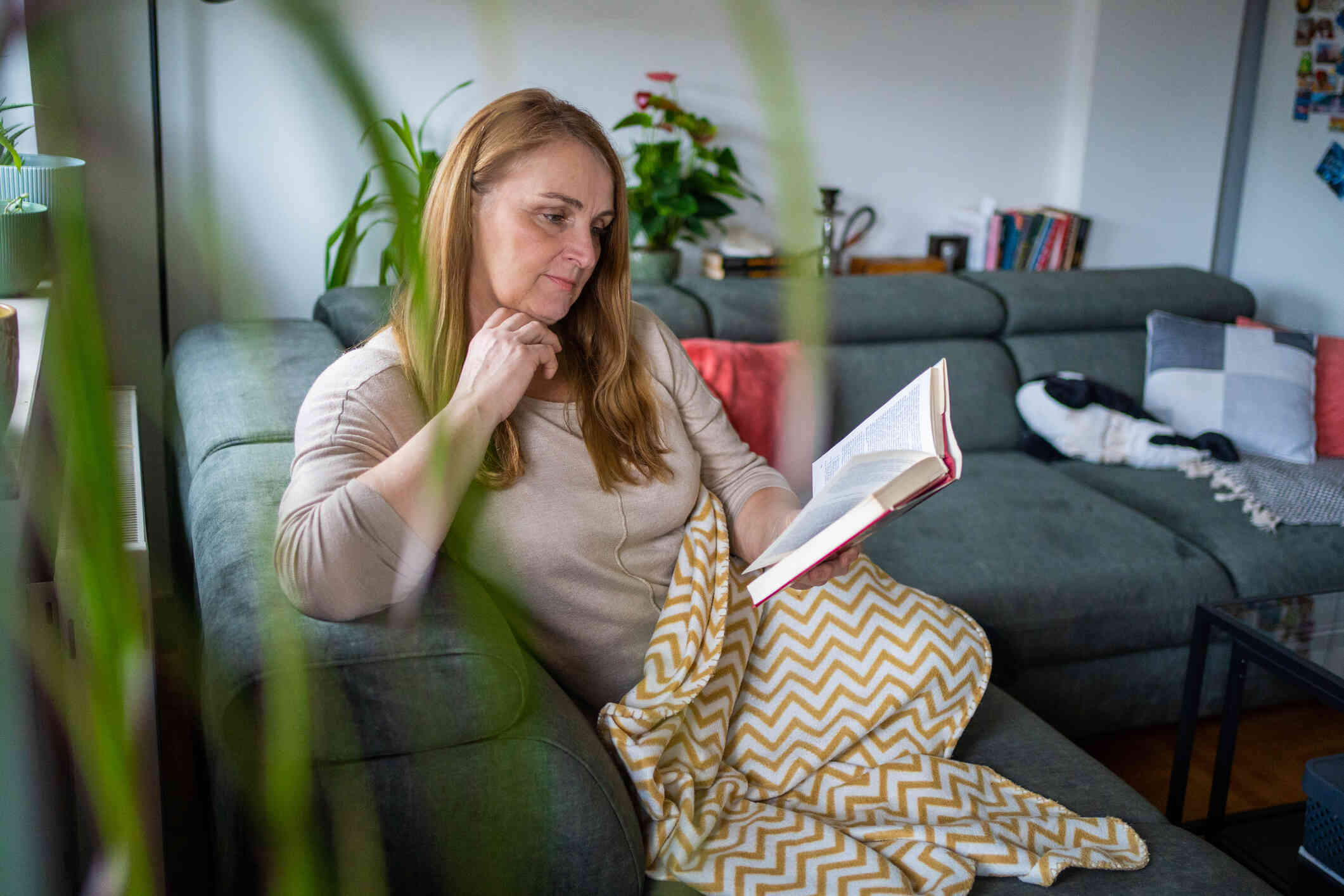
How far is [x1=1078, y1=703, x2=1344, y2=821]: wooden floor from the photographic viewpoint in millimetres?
1952

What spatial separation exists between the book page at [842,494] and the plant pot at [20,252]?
0.98 metres

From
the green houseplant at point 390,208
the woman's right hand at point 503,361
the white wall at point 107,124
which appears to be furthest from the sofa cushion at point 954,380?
the white wall at point 107,124

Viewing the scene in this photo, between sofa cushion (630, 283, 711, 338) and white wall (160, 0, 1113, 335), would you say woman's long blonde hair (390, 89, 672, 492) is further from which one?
sofa cushion (630, 283, 711, 338)

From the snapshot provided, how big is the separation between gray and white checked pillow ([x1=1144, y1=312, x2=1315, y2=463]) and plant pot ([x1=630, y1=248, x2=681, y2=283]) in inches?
44.5

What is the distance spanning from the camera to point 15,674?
0.22m

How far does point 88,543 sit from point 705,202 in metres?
2.56

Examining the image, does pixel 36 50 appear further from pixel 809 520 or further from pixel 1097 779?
pixel 1097 779

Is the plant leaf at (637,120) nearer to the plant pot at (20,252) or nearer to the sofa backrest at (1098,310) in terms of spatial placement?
the sofa backrest at (1098,310)

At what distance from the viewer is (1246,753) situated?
6.85ft

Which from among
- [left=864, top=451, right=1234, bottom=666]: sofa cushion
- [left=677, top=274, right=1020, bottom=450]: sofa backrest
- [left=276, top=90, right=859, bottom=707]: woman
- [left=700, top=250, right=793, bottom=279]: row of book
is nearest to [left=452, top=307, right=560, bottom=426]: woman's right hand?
[left=276, top=90, right=859, bottom=707]: woman

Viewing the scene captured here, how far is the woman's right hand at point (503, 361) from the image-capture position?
3.61 ft

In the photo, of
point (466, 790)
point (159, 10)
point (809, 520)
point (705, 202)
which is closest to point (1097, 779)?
point (809, 520)

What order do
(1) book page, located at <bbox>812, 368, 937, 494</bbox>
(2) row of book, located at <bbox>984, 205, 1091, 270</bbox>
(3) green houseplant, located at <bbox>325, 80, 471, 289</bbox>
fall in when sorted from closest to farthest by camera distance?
(3) green houseplant, located at <bbox>325, 80, 471, 289</bbox> → (1) book page, located at <bbox>812, 368, 937, 494</bbox> → (2) row of book, located at <bbox>984, 205, 1091, 270</bbox>

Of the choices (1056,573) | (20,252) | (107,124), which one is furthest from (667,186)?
(107,124)
